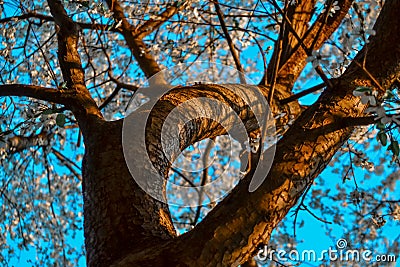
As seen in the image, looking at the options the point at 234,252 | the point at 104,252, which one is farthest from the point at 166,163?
the point at 234,252

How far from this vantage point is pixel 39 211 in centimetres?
480

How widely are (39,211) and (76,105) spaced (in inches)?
111

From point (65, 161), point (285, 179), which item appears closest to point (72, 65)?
point (285, 179)

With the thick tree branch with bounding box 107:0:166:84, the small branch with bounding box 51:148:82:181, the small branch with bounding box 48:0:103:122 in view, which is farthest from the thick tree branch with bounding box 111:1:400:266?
the small branch with bounding box 51:148:82:181

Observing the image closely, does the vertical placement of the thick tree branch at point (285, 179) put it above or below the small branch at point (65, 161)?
below

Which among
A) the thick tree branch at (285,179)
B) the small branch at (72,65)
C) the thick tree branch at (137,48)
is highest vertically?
the thick tree branch at (137,48)

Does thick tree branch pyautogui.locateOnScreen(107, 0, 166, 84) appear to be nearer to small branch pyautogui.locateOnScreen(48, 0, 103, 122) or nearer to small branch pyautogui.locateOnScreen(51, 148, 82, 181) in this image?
small branch pyautogui.locateOnScreen(48, 0, 103, 122)

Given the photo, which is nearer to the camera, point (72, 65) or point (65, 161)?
point (72, 65)

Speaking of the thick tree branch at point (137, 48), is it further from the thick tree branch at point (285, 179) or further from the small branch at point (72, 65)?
the thick tree branch at point (285, 179)

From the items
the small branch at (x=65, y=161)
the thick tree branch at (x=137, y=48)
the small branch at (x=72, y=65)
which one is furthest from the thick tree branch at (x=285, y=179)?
the small branch at (x=65, y=161)

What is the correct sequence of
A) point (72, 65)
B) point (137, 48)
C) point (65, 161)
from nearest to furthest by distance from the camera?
point (72, 65) → point (137, 48) → point (65, 161)

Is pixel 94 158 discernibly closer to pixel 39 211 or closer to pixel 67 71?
pixel 67 71

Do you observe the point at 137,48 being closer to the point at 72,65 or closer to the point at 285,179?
the point at 72,65

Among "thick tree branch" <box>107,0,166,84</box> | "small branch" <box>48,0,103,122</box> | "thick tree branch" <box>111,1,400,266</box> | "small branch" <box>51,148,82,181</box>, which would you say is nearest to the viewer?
"thick tree branch" <box>111,1,400,266</box>
